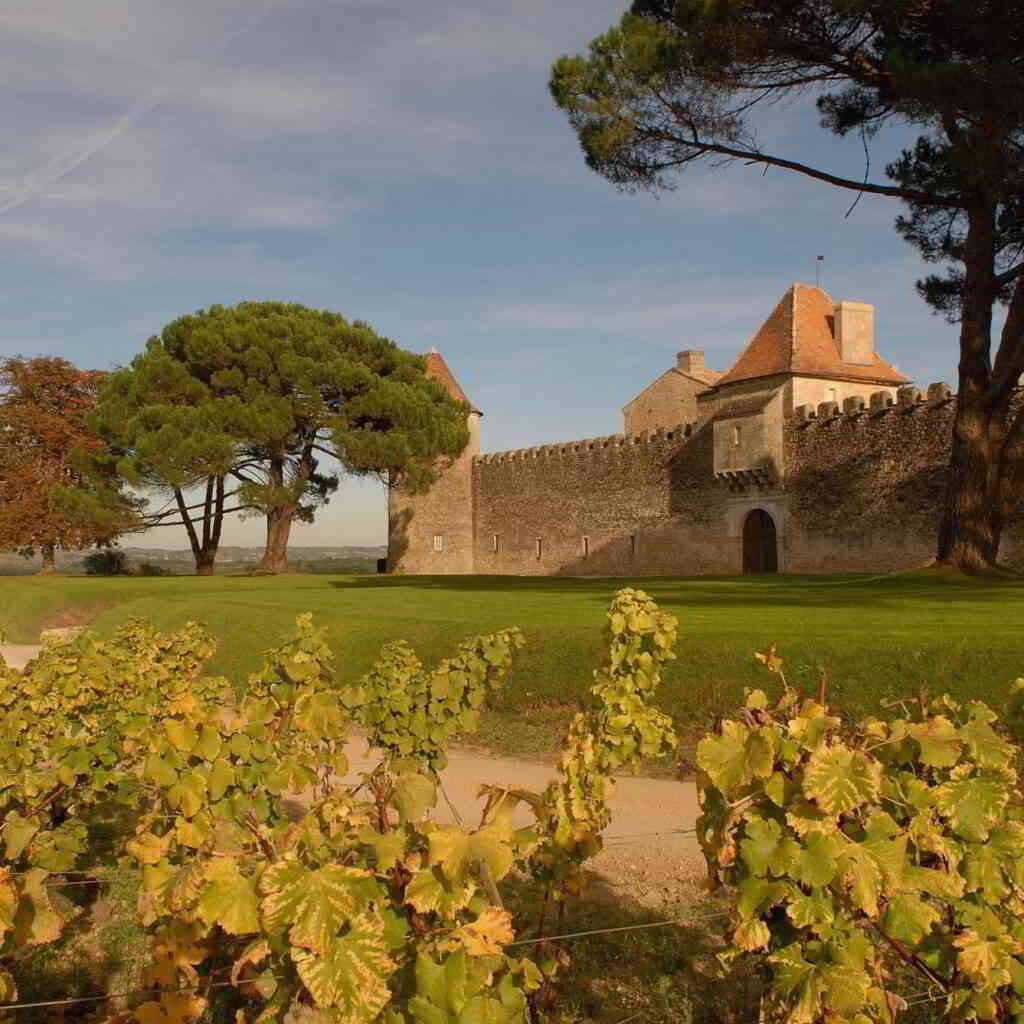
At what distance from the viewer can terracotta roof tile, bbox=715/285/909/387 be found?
87.8 feet

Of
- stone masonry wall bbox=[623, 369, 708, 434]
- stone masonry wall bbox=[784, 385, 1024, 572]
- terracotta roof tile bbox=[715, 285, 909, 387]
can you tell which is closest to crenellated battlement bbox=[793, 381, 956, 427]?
stone masonry wall bbox=[784, 385, 1024, 572]

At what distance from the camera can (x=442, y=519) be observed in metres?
39.5

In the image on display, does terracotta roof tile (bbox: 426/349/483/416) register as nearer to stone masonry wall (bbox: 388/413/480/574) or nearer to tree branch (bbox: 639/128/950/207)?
stone masonry wall (bbox: 388/413/480/574)

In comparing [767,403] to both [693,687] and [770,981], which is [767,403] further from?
[770,981]

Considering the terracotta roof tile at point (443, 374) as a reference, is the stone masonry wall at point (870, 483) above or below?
below

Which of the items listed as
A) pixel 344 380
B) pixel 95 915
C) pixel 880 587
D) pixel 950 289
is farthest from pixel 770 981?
pixel 344 380

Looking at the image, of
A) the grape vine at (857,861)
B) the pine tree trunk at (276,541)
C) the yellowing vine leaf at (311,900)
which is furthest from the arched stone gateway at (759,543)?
the yellowing vine leaf at (311,900)

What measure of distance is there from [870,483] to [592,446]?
458 inches

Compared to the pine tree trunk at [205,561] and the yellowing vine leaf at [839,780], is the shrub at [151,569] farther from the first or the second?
the yellowing vine leaf at [839,780]

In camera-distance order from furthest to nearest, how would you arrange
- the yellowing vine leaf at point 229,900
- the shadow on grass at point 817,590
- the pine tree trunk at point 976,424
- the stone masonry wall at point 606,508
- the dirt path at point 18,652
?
the stone masonry wall at point 606,508 → the pine tree trunk at point 976,424 → the dirt path at point 18,652 → the shadow on grass at point 817,590 → the yellowing vine leaf at point 229,900

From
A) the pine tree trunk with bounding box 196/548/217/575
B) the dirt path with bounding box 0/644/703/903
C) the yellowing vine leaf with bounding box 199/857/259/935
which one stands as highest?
the pine tree trunk with bounding box 196/548/217/575

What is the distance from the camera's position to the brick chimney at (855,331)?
27.3 metres

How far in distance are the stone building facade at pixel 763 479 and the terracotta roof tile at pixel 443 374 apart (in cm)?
8

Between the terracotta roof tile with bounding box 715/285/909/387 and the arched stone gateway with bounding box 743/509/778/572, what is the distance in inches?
151
